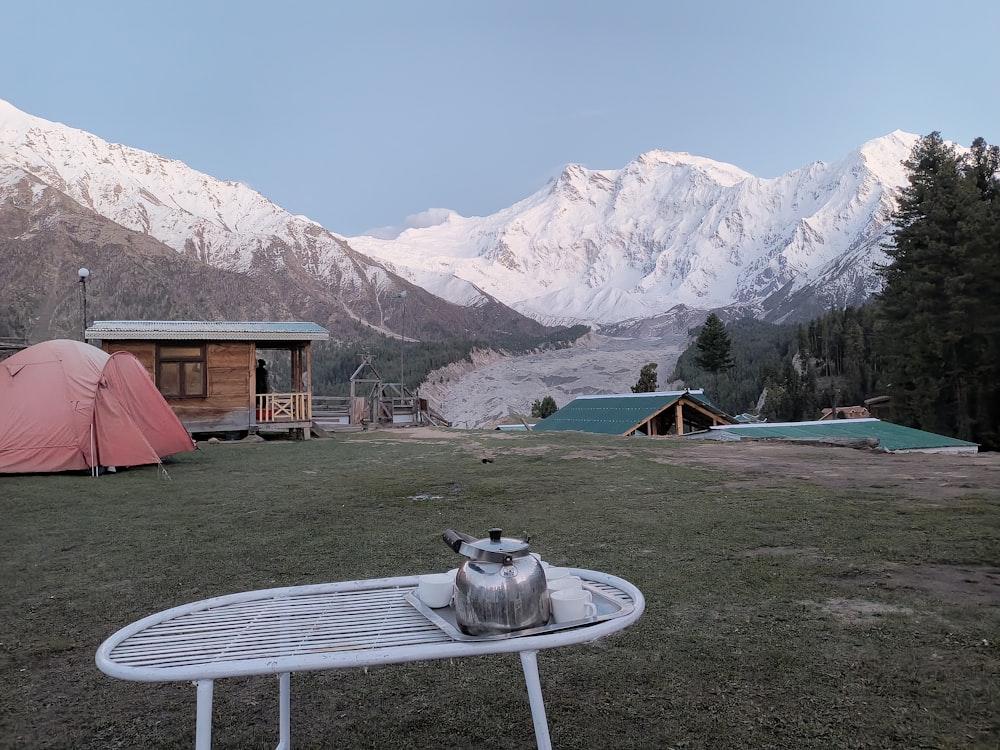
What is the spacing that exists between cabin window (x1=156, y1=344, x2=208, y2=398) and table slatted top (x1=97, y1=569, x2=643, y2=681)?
60.5 ft

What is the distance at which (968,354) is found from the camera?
3122cm

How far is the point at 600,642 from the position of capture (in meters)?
3.66

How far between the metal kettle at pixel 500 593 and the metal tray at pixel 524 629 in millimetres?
30

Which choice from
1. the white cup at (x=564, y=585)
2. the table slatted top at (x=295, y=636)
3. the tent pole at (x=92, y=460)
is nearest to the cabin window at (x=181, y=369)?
the tent pole at (x=92, y=460)

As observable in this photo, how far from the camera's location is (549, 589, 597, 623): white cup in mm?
2352

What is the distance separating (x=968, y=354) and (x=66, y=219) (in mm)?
156099

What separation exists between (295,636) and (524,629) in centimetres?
79

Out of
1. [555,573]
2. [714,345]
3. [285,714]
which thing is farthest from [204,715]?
[714,345]

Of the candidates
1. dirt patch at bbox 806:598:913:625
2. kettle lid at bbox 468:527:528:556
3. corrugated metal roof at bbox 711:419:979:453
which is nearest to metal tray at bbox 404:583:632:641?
kettle lid at bbox 468:527:528:556

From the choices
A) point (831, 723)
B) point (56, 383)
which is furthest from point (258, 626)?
point (56, 383)

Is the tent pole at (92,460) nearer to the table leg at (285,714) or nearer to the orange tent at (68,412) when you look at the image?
the orange tent at (68,412)

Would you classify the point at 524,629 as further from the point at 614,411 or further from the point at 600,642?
the point at 614,411

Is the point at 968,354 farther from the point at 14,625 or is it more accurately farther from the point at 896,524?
the point at 14,625

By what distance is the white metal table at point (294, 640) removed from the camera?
80.1 inches
